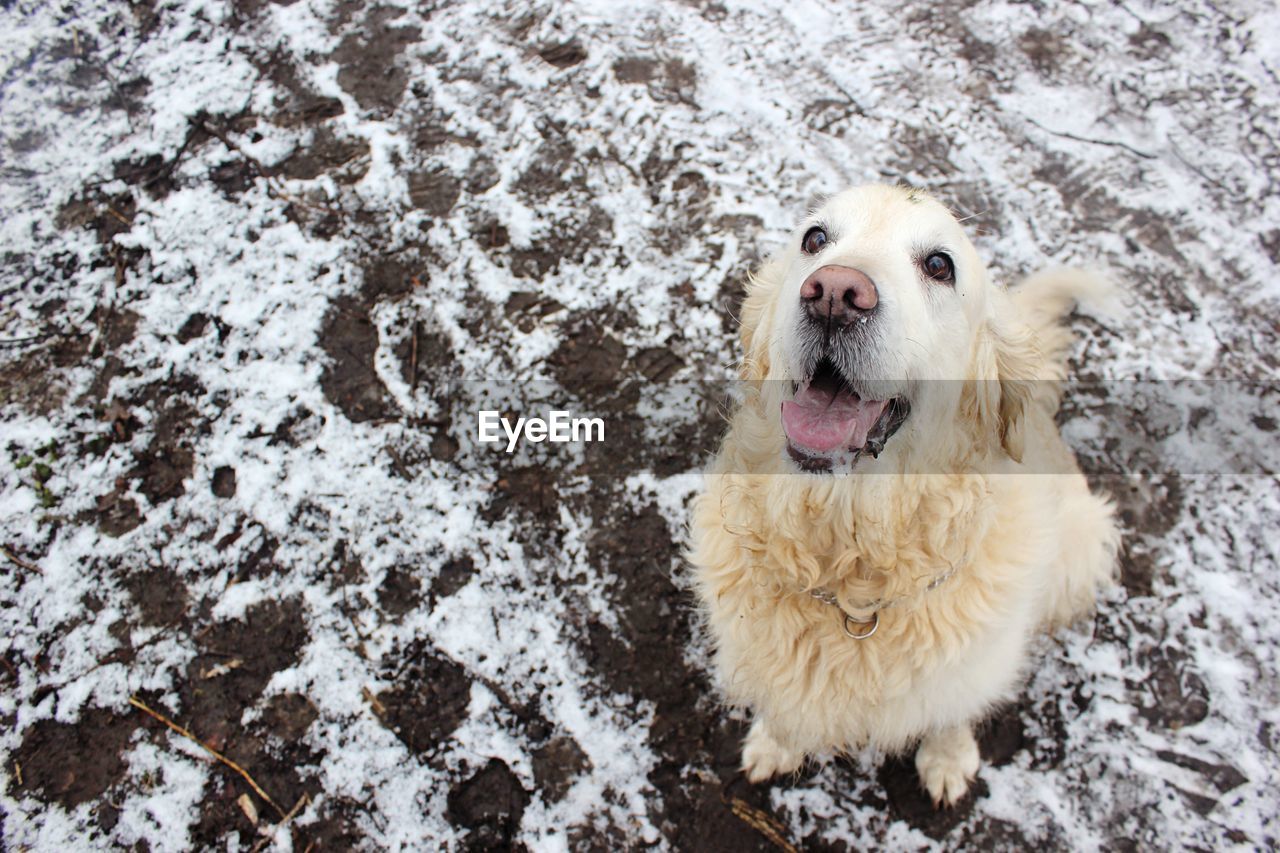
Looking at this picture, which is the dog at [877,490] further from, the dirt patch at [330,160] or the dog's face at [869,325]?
the dirt patch at [330,160]

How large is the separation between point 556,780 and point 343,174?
283 cm

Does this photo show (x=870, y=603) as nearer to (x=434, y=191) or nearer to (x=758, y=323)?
(x=758, y=323)

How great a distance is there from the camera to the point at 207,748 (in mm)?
2488

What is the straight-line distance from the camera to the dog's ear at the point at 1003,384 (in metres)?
1.89

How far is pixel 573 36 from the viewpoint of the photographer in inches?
150

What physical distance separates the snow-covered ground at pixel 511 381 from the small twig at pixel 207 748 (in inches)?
0.9

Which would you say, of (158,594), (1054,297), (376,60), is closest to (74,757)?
(158,594)

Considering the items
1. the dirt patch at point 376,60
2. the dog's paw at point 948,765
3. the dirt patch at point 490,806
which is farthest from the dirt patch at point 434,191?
the dog's paw at point 948,765

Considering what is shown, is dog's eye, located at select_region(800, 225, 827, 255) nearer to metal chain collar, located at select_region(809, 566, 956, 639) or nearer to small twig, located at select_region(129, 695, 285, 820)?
metal chain collar, located at select_region(809, 566, 956, 639)

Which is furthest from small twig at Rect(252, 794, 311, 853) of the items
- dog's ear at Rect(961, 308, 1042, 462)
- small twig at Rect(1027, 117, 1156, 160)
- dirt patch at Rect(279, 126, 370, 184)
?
small twig at Rect(1027, 117, 1156, 160)

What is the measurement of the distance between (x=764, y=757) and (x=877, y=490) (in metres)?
1.12

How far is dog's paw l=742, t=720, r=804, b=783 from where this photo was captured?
7.87 feet

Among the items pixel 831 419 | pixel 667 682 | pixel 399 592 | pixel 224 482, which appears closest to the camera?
pixel 831 419

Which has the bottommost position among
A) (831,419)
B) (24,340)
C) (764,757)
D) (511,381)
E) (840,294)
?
(764,757)
